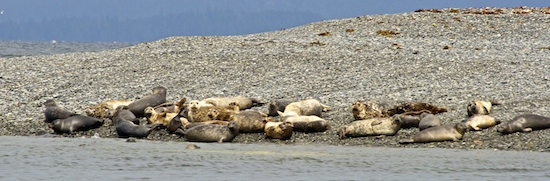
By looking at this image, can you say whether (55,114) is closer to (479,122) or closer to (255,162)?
(255,162)

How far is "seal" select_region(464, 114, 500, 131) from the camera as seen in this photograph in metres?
14.5

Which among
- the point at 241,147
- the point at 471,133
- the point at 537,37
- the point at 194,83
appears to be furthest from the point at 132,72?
the point at 537,37

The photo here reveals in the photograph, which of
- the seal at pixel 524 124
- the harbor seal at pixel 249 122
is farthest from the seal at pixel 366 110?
the seal at pixel 524 124

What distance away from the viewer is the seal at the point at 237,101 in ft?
55.3

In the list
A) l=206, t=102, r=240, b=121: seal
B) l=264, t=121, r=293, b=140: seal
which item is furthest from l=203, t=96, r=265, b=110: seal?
l=264, t=121, r=293, b=140: seal

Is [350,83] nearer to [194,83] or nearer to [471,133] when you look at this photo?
[194,83]

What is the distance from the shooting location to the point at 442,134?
14.1 m

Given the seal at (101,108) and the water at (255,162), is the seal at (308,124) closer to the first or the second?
the water at (255,162)

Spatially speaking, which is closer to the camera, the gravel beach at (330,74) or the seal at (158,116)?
the seal at (158,116)

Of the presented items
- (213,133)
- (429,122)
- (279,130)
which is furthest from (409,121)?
(213,133)

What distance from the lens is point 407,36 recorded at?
99.0ft

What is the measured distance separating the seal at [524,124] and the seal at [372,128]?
62.2 inches

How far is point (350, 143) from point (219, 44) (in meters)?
13.4

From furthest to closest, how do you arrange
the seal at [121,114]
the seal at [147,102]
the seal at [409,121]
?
the seal at [147,102]
the seal at [121,114]
the seal at [409,121]
